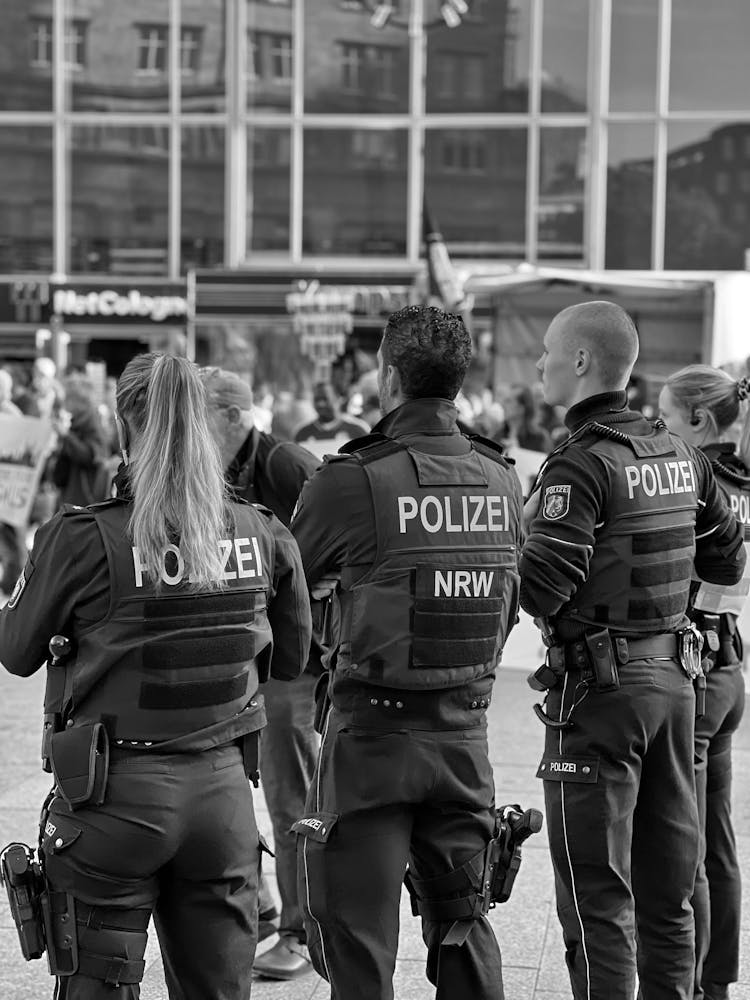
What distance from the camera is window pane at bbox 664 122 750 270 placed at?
2481 cm

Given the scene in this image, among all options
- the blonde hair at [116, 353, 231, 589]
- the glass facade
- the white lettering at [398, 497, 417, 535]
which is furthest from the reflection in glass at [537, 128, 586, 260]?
the blonde hair at [116, 353, 231, 589]

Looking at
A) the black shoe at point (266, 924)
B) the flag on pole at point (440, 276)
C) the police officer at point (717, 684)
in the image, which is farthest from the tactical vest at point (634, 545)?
the flag on pole at point (440, 276)

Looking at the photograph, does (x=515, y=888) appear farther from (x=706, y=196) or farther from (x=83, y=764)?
(x=706, y=196)

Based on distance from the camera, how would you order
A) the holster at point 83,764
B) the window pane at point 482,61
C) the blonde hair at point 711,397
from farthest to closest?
the window pane at point 482,61 < the blonde hair at point 711,397 < the holster at point 83,764

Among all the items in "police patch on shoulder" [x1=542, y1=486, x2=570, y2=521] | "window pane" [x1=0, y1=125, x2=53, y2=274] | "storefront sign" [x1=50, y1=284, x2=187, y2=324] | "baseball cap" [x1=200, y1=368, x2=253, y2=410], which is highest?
"window pane" [x1=0, y1=125, x2=53, y2=274]

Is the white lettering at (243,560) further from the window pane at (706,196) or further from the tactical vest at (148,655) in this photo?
the window pane at (706,196)

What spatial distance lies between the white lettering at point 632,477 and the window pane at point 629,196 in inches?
881

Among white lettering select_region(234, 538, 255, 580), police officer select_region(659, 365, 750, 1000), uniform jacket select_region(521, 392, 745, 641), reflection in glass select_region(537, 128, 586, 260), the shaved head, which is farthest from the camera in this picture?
reflection in glass select_region(537, 128, 586, 260)

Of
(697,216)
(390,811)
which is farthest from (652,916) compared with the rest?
(697,216)

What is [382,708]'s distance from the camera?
335 centimetres

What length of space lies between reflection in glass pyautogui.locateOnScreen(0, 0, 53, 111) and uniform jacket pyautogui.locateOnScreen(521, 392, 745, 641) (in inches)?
983

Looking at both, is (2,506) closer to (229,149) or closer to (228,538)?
(228,538)

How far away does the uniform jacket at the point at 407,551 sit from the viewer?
3.34m

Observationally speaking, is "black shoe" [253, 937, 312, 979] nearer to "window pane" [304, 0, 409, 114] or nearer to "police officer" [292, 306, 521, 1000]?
"police officer" [292, 306, 521, 1000]
